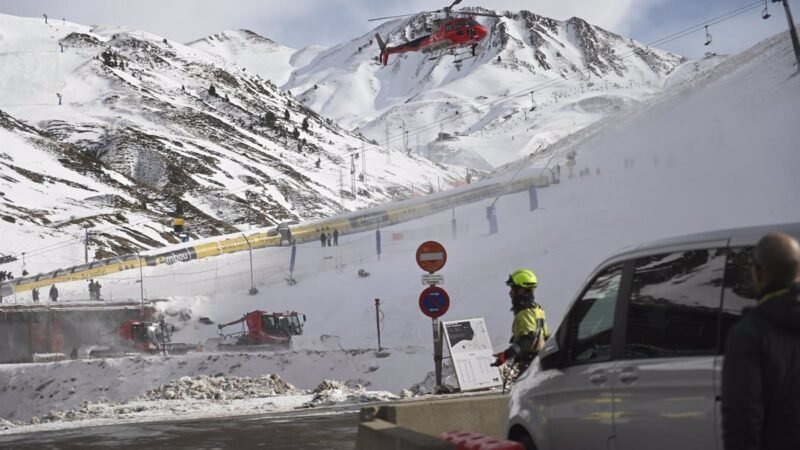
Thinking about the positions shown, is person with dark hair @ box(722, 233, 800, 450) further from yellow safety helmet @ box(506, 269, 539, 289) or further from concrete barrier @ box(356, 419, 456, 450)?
yellow safety helmet @ box(506, 269, 539, 289)

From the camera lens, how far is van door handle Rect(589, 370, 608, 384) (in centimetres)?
517

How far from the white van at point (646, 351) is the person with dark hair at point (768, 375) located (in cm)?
77

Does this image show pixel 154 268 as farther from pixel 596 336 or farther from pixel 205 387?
pixel 596 336

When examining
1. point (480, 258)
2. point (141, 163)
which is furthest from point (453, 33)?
point (141, 163)

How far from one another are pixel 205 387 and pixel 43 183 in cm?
9961

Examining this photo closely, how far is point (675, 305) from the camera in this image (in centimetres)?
471

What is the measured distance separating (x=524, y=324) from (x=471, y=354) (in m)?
5.93

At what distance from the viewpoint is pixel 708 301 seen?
4.47 m

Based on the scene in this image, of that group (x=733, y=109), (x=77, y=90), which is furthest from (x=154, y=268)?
(x=77, y=90)

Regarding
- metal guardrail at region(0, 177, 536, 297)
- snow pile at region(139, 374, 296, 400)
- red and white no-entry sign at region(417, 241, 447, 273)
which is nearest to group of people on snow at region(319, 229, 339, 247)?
metal guardrail at region(0, 177, 536, 297)

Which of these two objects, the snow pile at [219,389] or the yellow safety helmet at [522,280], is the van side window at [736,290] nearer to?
the yellow safety helmet at [522,280]

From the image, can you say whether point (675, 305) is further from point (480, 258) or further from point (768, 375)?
point (480, 258)

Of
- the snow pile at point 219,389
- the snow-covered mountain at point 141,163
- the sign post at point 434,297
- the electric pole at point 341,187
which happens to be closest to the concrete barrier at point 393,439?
the sign post at point 434,297

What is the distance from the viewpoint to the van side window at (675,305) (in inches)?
176
